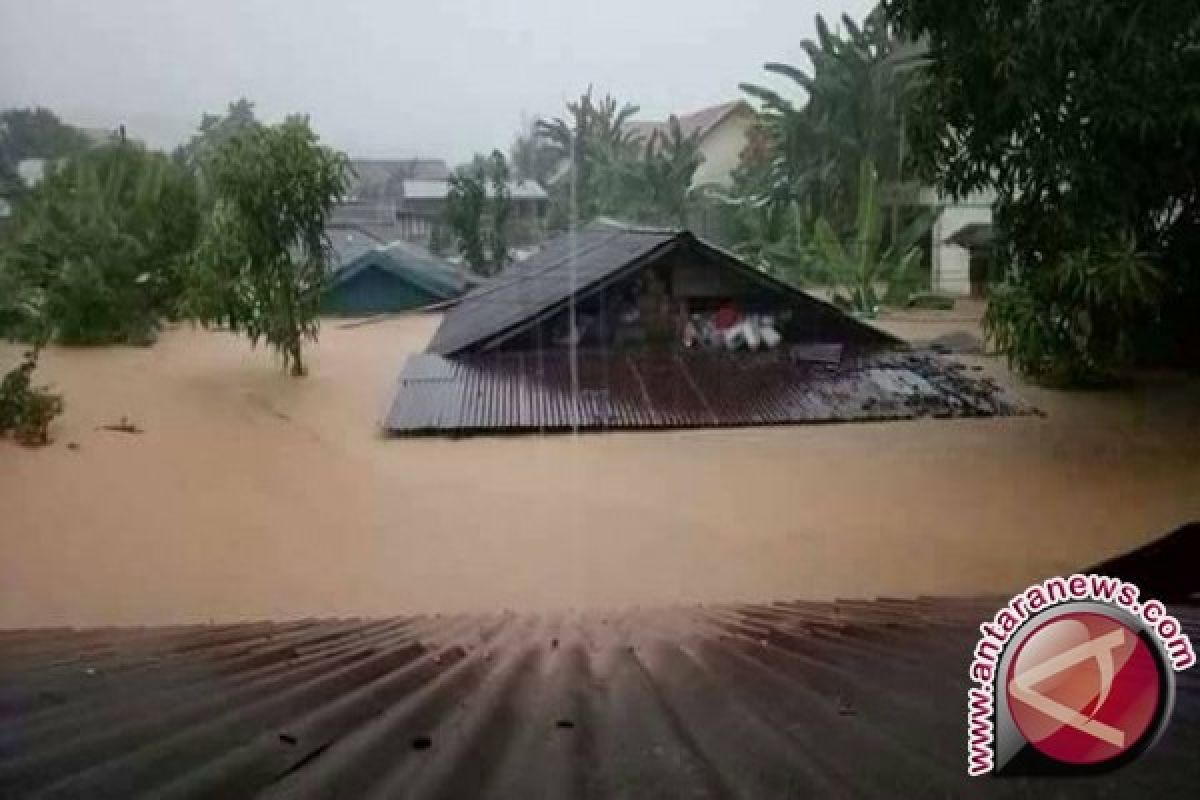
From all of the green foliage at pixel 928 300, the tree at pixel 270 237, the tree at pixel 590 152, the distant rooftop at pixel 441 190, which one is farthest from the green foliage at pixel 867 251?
the tree at pixel 270 237

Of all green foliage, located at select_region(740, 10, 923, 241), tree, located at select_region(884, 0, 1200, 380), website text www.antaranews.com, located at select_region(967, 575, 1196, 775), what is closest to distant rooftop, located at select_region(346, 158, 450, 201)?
green foliage, located at select_region(740, 10, 923, 241)

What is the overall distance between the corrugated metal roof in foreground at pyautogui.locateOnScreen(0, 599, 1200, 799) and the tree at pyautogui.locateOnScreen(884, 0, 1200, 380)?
477mm

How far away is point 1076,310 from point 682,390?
0.58 m

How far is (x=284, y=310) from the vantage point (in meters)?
1.59

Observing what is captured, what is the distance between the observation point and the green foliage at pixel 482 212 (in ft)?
4.97

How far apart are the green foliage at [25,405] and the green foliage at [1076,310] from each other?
1.36 m

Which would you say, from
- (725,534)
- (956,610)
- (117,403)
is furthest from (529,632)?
(117,403)

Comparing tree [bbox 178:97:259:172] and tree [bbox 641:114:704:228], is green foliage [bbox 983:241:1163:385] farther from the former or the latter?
tree [bbox 178:97:259:172]

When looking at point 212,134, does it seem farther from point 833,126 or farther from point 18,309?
point 833,126

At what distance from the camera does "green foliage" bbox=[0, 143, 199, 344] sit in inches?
59.4

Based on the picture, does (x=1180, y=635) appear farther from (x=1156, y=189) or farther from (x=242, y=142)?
(x=242, y=142)

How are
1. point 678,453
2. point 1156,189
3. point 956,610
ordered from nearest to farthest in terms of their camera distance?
1. point 956,610
2. point 1156,189
3. point 678,453

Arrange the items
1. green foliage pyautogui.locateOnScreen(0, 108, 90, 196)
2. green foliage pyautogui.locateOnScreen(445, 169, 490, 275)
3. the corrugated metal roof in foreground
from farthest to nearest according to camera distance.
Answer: green foliage pyautogui.locateOnScreen(445, 169, 490, 275) < green foliage pyautogui.locateOnScreen(0, 108, 90, 196) < the corrugated metal roof in foreground

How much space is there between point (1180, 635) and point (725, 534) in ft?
2.01
